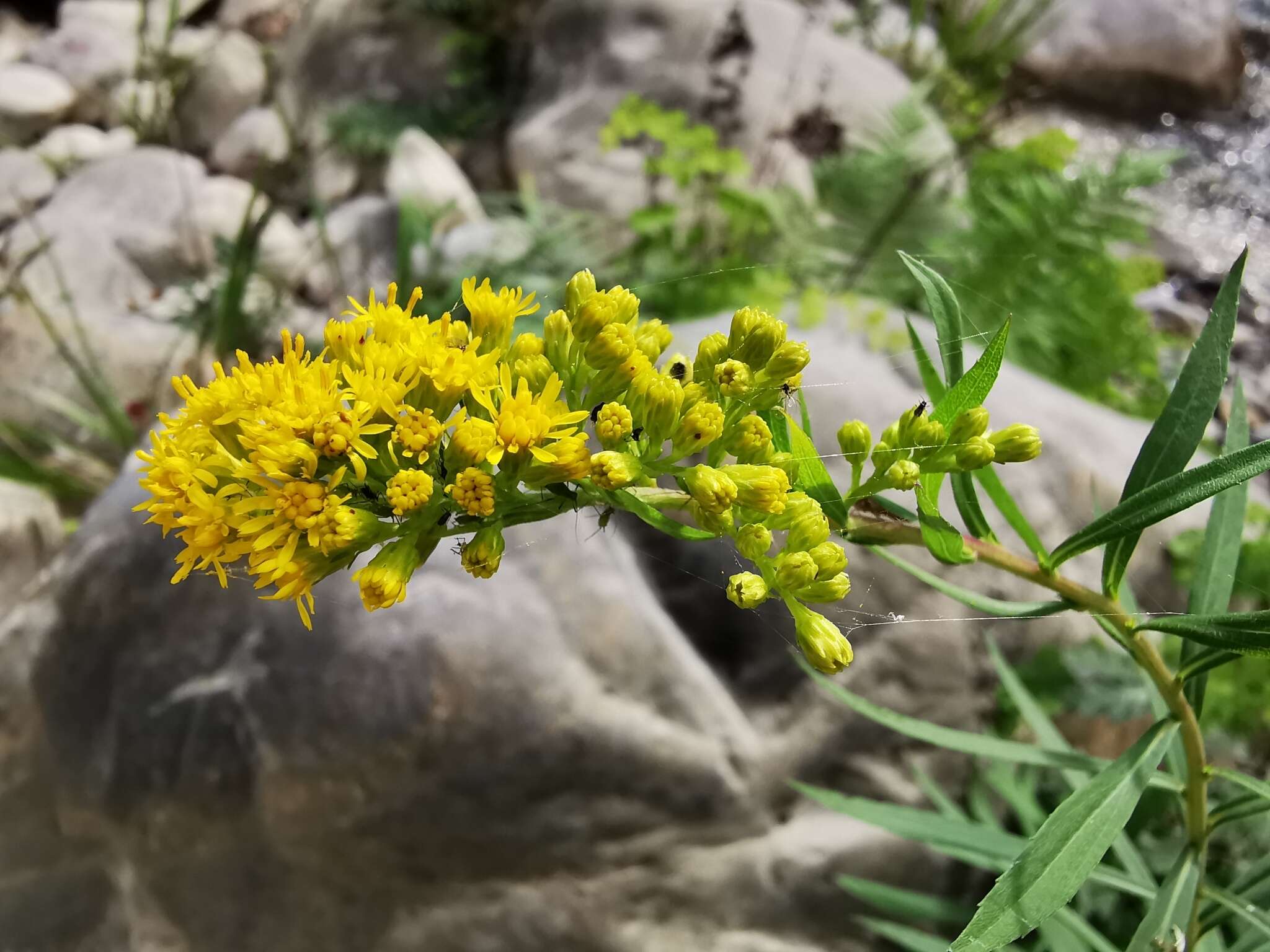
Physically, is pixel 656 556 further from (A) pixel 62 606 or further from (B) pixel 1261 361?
(B) pixel 1261 361

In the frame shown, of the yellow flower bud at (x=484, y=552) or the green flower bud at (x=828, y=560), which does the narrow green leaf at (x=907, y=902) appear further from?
the yellow flower bud at (x=484, y=552)

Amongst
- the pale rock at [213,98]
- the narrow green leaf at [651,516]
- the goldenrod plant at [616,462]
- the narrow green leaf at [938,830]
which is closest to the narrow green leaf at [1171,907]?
the goldenrod plant at [616,462]

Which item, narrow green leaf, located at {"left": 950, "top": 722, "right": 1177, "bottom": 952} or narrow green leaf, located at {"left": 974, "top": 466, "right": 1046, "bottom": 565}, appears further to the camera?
narrow green leaf, located at {"left": 974, "top": 466, "right": 1046, "bottom": 565}

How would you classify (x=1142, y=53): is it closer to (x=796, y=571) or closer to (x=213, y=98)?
(x=213, y=98)

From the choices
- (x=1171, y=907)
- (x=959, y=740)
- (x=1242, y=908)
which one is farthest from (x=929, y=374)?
(x=1242, y=908)

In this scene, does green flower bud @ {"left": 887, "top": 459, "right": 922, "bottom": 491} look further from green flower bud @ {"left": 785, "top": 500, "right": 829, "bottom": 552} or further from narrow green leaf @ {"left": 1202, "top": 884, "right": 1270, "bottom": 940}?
narrow green leaf @ {"left": 1202, "top": 884, "right": 1270, "bottom": 940}

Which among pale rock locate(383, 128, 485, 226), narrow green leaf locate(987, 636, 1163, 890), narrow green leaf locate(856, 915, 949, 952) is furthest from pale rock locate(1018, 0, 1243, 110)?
narrow green leaf locate(856, 915, 949, 952)
